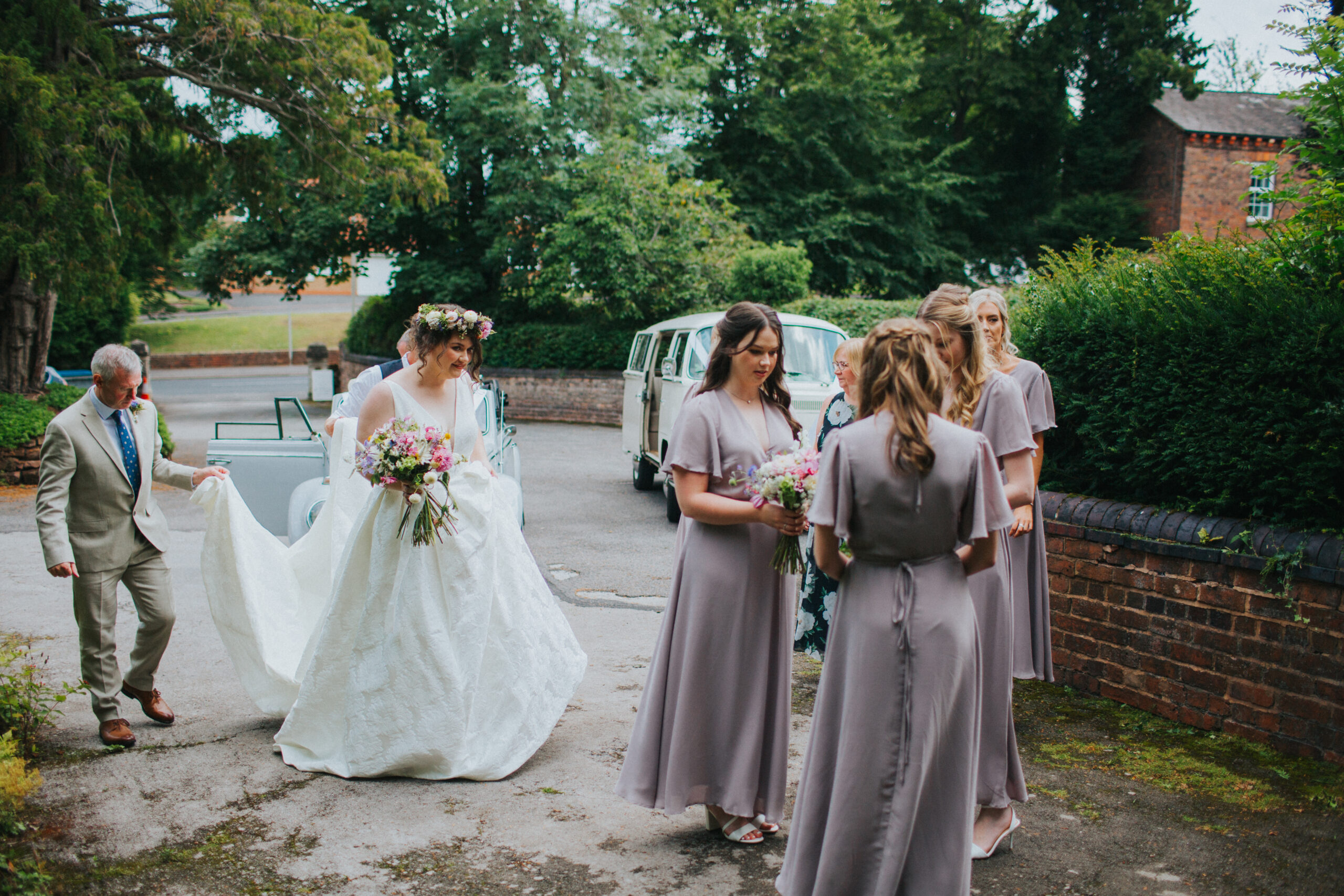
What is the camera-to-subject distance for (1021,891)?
3.47 metres

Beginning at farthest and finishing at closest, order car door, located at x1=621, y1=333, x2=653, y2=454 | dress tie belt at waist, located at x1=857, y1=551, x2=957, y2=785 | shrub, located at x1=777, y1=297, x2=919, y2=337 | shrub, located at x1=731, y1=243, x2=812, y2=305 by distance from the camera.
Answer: shrub, located at x1=731, y1=243, x2=812, y2=305 < shrub, located at x1=777, y1=297, x2=919, y2=337 < car door, located at x1=621, y1=333, x2=653, y2=454 < dress tie belt at waist, located at x1=857, y1=551, x2=957, y2=785

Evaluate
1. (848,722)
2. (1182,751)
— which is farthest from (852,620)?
(1182,751)

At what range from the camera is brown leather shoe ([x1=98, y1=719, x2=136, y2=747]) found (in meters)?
4.73

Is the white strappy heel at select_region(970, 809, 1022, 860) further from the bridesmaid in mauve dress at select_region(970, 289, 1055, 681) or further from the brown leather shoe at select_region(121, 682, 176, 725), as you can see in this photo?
the brown leather shoe at select_region(121, 682, 176, 725)

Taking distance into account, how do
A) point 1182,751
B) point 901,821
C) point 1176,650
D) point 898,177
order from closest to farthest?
1. point 901,821
2. point 1182,751
3. point 1176,650
4. point 898,177

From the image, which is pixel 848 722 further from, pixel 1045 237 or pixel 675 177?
pixel 1045 237

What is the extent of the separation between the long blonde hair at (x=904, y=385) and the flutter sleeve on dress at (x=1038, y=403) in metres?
1.72

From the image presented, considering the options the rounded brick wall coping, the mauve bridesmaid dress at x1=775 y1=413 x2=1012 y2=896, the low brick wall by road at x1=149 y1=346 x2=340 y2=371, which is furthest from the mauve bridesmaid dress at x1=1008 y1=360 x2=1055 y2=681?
the low brick wall by road at x1=149 y1=346 x2=340 y2=371

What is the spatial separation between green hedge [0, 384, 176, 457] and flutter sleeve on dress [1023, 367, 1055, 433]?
38.0 feet

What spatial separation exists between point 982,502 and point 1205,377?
2814 millimetres

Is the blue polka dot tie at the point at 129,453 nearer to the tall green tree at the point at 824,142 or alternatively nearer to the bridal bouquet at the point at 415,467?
the bridal bouquet at the point at 415,467

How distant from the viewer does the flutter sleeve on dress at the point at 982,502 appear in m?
2.79

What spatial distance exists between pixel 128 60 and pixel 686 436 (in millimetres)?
14140

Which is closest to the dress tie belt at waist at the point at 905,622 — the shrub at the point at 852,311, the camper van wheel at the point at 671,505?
the camper van wheel at the point at 671,505
